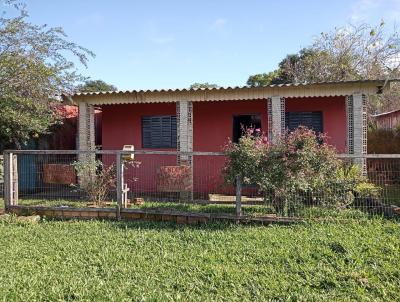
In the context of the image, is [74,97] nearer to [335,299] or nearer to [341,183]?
[341,183]

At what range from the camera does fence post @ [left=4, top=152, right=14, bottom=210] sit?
8031 millimetres

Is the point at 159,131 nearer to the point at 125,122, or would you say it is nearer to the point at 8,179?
the point at 125,122

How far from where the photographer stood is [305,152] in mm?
6785

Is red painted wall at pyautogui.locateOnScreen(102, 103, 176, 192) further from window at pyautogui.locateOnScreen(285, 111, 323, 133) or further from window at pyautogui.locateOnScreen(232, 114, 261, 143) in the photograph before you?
window at pyautogui.locateOnScreen(285, 111, 323, 133)

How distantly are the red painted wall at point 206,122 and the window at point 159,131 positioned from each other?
0.15m

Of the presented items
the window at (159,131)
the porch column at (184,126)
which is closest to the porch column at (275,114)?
the porch column at (184,126)

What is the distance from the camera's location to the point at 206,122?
11438 millimetres

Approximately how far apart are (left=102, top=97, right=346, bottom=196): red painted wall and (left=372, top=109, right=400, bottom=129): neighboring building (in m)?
5.87

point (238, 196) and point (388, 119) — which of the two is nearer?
point (238, 196)

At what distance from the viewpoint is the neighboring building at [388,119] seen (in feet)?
52.4

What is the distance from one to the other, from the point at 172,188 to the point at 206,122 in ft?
11.1

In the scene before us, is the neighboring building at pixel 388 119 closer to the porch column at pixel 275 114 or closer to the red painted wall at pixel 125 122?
the porch column at pixel 275 114

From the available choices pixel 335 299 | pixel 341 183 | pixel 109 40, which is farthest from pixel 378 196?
pixel 109 40

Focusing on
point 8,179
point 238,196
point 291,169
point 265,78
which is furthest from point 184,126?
point 265,78
